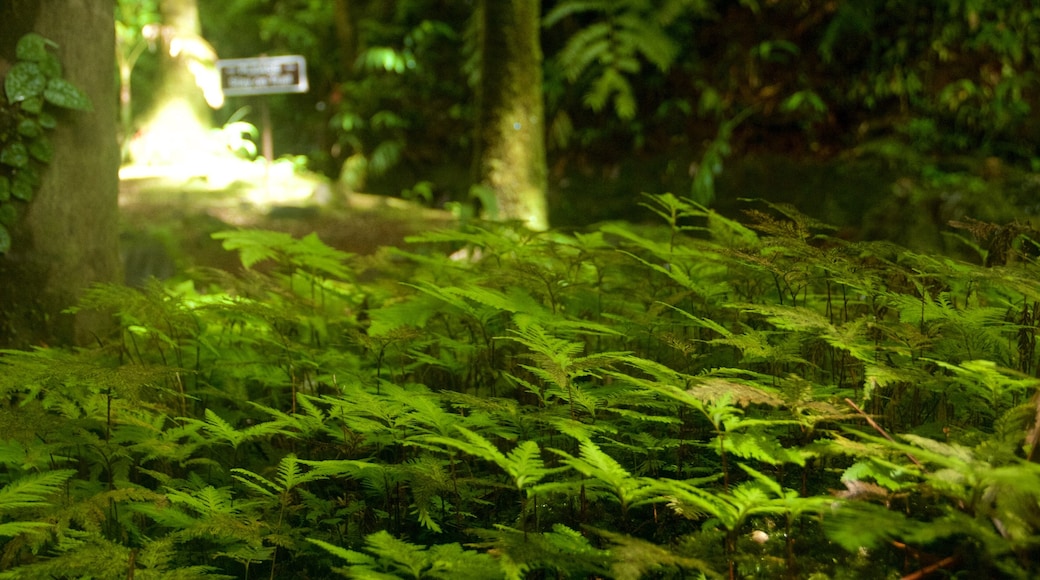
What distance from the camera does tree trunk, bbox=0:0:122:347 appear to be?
2.80 m

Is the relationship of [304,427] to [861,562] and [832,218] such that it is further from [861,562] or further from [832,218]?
[832,218]

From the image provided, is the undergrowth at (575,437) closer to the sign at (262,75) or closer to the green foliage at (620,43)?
the sign at (262,75)

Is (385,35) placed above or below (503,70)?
above

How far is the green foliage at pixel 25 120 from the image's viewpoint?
2.74m

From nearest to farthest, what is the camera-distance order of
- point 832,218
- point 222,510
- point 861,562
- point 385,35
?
point 861,562 → point 222,510 → point 832,218 → point 385,35

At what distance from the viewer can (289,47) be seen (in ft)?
46.6

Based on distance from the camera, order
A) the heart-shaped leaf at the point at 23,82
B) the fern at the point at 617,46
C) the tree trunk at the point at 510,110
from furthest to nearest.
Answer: the fern at the point at 617,46 < the tree trunk at the point at 510,110 < the heart-shaped leaf at the point at 23,82

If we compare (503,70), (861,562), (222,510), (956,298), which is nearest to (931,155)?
(503,70)

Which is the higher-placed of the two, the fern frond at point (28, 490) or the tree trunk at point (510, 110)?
the tree trunk at point (510, 110)

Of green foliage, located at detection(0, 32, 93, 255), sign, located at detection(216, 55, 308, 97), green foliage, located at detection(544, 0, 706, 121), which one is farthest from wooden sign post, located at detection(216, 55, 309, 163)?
green foliage, located at detection(0, 32, 93, 255)

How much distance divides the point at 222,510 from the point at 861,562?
128 cm

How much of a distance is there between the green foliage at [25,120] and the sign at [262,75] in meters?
4.90

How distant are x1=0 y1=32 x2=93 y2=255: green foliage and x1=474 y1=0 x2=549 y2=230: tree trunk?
3007 millimetres

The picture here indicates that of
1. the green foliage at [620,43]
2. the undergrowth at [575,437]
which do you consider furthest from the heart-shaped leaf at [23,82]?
the green foliage at [620,43]
